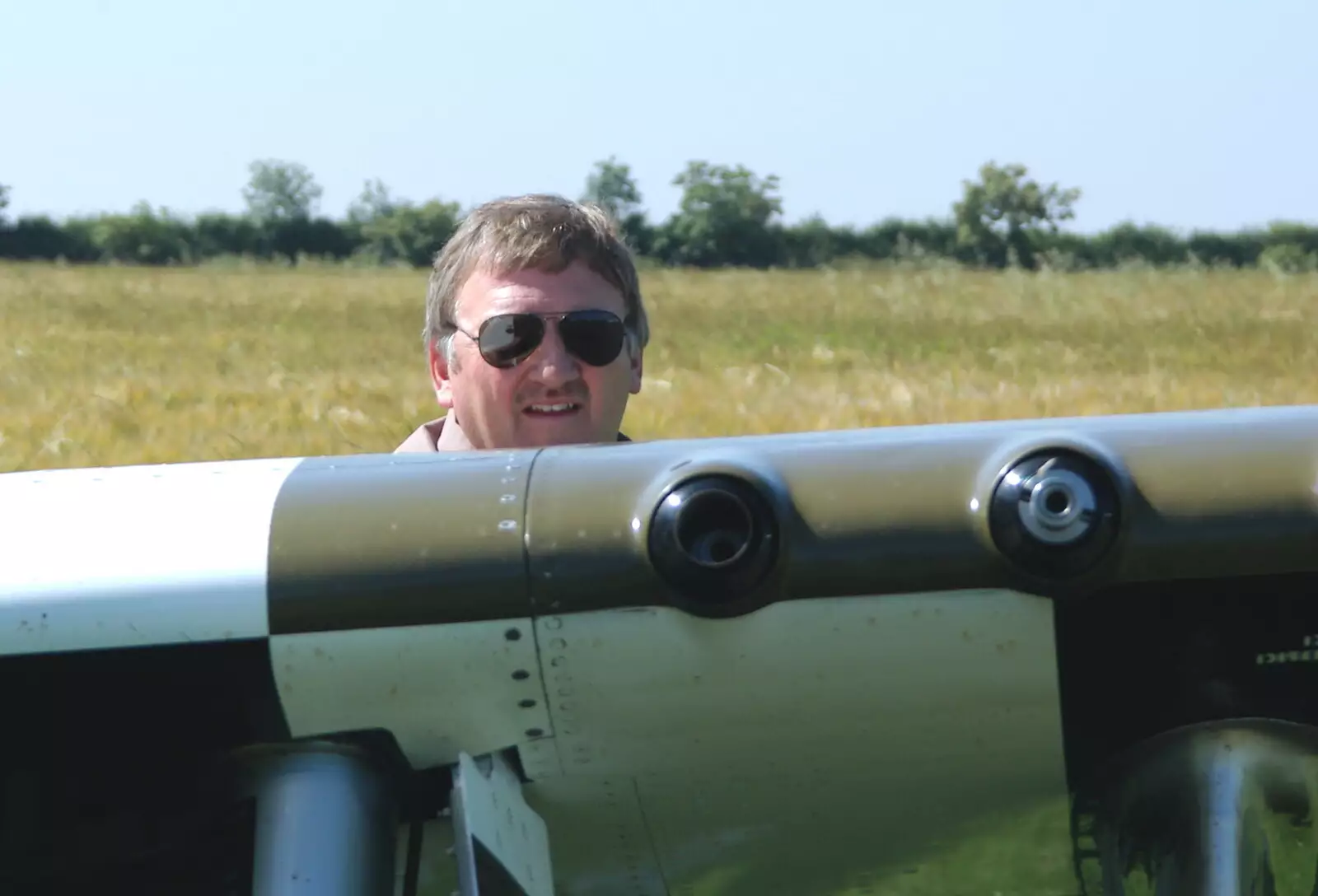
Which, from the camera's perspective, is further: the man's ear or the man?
the man's ear

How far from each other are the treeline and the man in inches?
1550

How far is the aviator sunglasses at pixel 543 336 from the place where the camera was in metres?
3.57

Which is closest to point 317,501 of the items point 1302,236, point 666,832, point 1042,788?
point 666,832

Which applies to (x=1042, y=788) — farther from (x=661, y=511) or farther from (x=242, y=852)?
(x=242, y=852)

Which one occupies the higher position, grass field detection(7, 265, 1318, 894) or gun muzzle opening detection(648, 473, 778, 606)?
gun muzzle opening detection(648, 473, 778, 606)

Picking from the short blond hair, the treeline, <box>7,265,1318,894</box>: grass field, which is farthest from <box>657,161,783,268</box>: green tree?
the short blond hair

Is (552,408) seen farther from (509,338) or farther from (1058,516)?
(1058,516)

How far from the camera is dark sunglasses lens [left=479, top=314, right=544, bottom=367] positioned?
356 centimetres

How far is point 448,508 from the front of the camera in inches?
93.0

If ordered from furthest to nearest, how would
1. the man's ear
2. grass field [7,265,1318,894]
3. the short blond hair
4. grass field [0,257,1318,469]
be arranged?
grass field [0,257,1318,469]
grass field [7,265,1318,894]
the man's ear
the short blond hair

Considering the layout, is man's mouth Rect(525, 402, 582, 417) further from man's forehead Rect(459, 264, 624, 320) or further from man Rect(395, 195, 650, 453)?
man's forehead Rect(459, 264, 624, 320)

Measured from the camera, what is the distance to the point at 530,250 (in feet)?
12.1

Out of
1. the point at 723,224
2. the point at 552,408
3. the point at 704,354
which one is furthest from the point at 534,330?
the point at 723,224

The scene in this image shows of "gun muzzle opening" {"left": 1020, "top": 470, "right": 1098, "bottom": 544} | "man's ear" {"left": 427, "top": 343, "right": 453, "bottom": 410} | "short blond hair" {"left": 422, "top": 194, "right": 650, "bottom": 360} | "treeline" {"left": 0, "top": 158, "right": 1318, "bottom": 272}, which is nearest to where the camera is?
"gun muzzle opening" {"left": 1020, "top": 470, "right": 1098, "bottom": 544}
